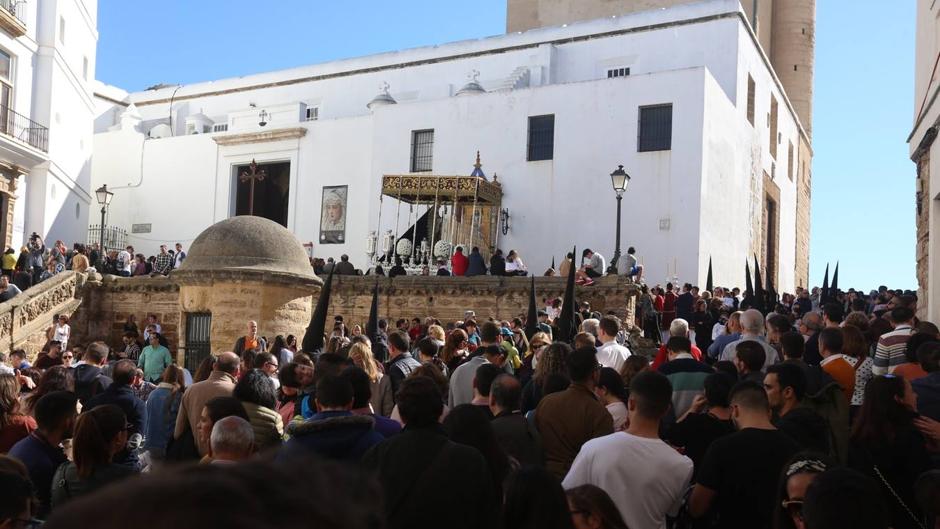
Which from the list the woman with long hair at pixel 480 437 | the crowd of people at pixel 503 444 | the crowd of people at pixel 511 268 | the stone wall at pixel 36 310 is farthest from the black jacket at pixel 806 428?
the stone wall at pixel 36 310

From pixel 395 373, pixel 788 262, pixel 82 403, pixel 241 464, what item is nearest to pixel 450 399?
pixel 395 373

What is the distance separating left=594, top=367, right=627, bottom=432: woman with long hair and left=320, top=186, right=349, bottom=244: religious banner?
28992 millimetres

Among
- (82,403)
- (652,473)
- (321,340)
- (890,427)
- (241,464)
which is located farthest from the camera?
(321,340)

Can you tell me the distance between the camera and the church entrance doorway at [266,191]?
38.4 meters

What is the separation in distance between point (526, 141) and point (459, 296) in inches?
380

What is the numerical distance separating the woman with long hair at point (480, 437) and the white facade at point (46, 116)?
28.0m

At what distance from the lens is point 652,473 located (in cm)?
455

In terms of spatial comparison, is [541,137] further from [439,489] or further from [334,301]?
[439,489]

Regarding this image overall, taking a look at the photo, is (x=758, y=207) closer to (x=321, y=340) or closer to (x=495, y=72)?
(x=495, y=72)

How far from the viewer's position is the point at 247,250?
612 inches

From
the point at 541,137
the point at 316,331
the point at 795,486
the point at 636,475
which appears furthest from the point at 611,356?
the point at 541,137

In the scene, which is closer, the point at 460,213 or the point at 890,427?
the point at 890,427

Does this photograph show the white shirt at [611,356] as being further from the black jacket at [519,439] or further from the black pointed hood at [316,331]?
the black pointed hood at [316,331]

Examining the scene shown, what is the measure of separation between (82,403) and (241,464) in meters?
7.11
